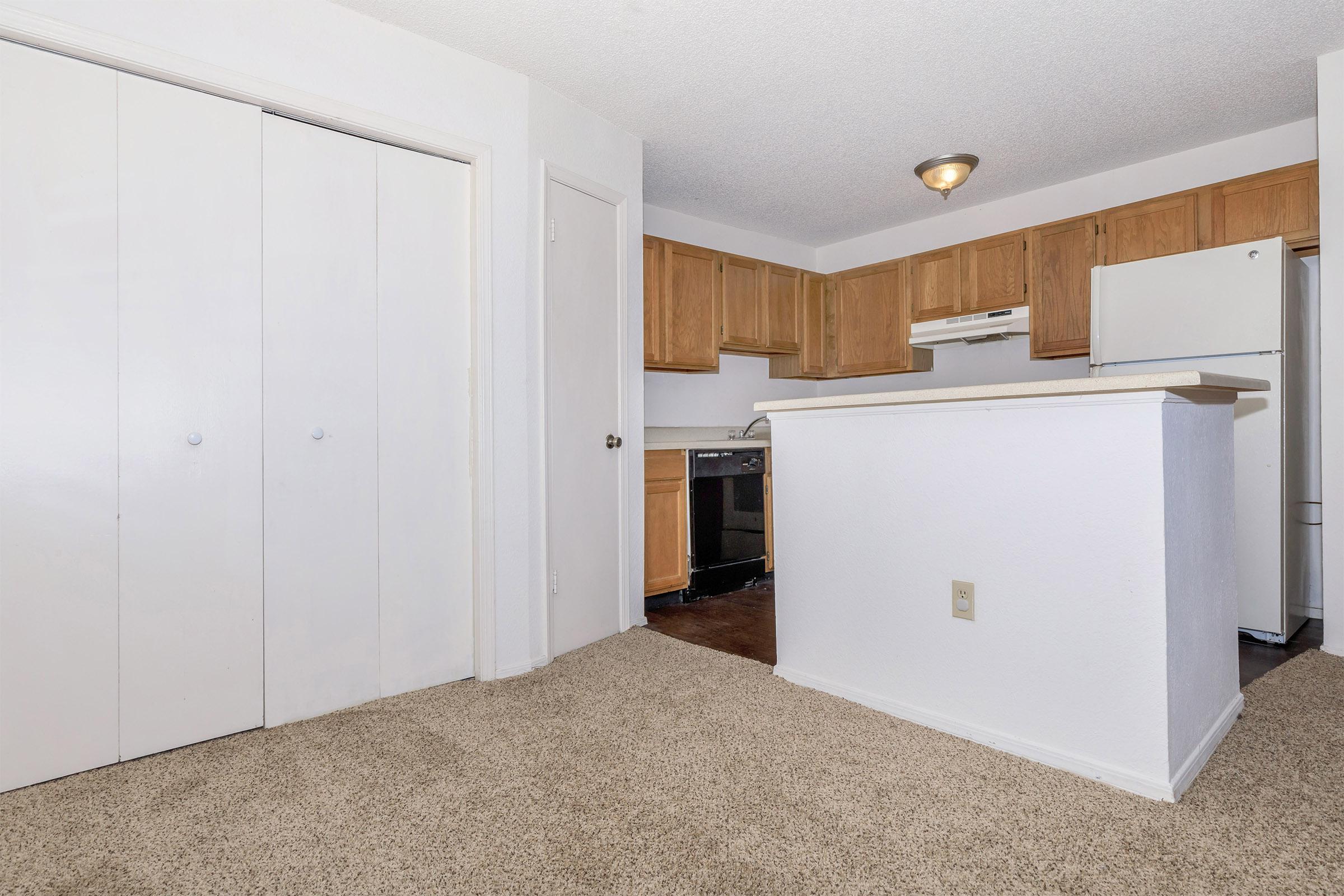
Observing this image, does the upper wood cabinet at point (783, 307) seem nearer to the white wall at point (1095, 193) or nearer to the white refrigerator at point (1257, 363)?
the white wall at point (1095, 193)

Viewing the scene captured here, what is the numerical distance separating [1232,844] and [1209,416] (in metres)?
1.08

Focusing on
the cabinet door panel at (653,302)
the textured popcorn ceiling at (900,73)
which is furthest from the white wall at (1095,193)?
the cabinet door panel at (653,302)

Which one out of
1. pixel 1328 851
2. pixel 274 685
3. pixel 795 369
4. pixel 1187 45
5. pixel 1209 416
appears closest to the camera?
pixel 1328 851

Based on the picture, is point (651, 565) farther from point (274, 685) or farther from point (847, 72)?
point (847, 72)

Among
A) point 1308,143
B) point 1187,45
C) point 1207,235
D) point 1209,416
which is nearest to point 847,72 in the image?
point 1187,45

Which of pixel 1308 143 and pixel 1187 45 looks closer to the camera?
pixel 1187 45

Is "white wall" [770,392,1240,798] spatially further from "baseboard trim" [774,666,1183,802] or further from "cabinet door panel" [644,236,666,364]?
"cabinet door panel" [644,236,666,364]

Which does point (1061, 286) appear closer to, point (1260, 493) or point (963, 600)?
point (1260, 493)

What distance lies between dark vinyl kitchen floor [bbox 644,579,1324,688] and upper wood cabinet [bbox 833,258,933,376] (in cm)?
182

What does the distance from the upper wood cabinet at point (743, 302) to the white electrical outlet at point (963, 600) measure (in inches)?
109

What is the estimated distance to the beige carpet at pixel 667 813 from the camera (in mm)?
1375

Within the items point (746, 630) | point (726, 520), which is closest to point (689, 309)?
point (726, 520)

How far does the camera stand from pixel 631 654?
2.88 m

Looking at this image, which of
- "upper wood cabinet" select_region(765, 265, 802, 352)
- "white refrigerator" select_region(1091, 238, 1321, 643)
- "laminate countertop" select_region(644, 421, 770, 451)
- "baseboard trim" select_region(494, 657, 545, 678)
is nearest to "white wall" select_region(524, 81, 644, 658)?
"baseboard trim" select_region(494, 657, 545, 678)
